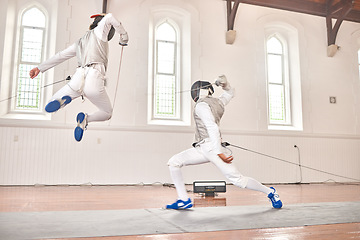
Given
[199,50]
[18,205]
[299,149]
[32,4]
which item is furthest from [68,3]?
[299,149]

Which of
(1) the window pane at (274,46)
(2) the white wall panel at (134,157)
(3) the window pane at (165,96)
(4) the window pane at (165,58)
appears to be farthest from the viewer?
(1) the window pane at (274,46)

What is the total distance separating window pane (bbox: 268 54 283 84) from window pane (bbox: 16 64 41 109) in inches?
216

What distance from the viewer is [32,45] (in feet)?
22.1

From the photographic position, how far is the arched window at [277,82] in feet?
26.8

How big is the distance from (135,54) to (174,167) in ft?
14.7

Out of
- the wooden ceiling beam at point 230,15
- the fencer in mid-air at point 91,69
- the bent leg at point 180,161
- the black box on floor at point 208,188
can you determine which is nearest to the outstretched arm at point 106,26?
the fencer in mid-air at point 91,69

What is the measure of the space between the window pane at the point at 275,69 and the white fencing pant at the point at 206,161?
5.68 meters

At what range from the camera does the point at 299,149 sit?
776 centimetres

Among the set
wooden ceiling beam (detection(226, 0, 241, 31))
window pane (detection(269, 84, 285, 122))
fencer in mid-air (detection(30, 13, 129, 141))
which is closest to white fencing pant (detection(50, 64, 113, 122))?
fencer in mid-air (detection(30, 13, 129, 141))

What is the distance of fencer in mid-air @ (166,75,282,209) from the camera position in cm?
284

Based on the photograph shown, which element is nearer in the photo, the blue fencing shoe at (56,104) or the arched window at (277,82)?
the blue fencing shoe at (56,104)

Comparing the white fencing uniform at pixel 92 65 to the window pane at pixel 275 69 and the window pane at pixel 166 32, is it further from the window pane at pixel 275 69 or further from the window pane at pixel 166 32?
the window pane at pixel 275 69

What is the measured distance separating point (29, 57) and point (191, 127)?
3.67 m

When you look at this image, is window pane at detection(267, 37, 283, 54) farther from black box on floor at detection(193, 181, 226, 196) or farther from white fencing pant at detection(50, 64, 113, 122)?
white fencing pant at detection(50, 64, 113, 122)
